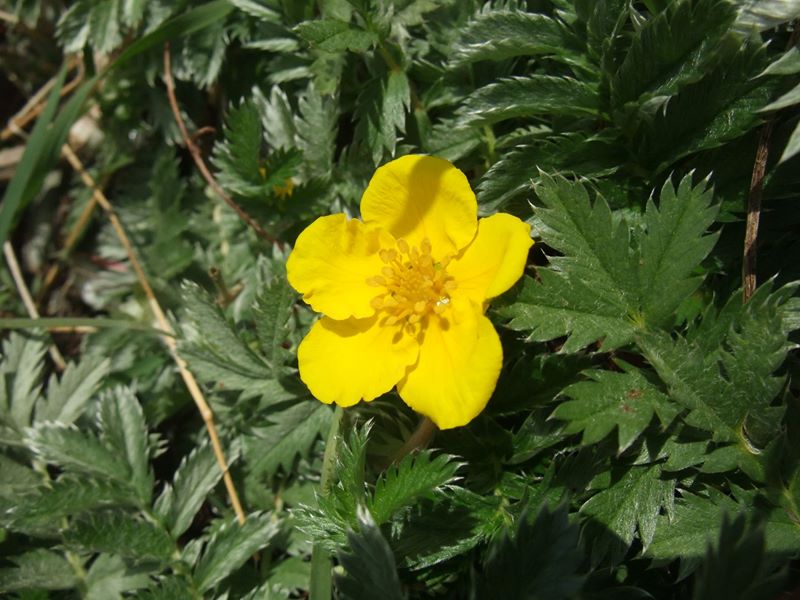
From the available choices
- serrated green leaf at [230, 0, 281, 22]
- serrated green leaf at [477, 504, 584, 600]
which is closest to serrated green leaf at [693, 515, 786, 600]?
serrated green leaf at [477, 504, 584, 600]

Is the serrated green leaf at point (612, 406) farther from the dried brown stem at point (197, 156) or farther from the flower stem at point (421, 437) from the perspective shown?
the dried brown stem at point (197, 156)

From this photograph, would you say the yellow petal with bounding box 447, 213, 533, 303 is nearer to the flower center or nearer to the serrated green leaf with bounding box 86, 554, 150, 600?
the flower center

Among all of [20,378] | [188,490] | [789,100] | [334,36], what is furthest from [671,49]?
[20,378]

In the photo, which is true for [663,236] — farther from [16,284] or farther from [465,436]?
[16,284]

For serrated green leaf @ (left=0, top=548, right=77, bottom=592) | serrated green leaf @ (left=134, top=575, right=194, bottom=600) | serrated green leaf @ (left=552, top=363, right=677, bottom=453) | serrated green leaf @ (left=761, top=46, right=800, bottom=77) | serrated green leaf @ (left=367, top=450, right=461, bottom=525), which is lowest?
serrated green leaf @ (left=0, top=548, right=77, bottom=592)

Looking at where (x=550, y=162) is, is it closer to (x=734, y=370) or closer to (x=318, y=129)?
(x=734, y=370)
